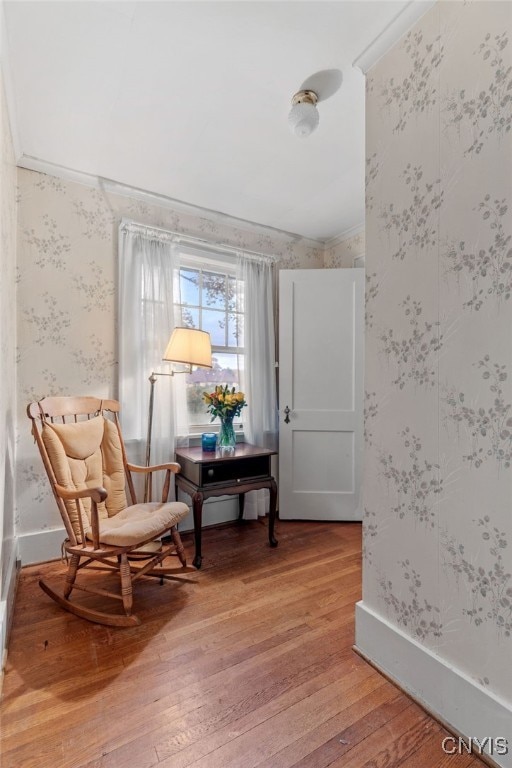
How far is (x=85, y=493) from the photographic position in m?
1.77

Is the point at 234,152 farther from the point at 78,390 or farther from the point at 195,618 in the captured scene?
the point at 195,618

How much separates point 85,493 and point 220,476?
1.02 meters

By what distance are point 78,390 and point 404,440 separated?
2133 mm

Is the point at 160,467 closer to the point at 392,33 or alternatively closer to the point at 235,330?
the point at 235,330

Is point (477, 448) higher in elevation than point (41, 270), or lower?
lower

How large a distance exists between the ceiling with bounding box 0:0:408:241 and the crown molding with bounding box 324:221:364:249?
627 millimetres

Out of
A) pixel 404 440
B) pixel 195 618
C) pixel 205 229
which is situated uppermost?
pixel 205 229

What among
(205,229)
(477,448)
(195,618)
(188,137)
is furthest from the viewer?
(205,229)

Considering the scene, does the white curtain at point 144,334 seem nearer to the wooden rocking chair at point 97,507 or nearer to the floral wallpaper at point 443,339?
the wooden rocking chair at point 97,507

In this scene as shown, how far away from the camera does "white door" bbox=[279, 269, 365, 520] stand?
10.4ft

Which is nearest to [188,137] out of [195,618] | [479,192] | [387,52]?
[387,52]

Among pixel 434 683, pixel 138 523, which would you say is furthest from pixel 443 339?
pixel 138 523

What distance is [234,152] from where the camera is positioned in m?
2.32

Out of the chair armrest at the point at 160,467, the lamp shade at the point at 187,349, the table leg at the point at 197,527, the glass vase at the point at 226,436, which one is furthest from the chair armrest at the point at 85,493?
the glass vase at the point at 226,436
